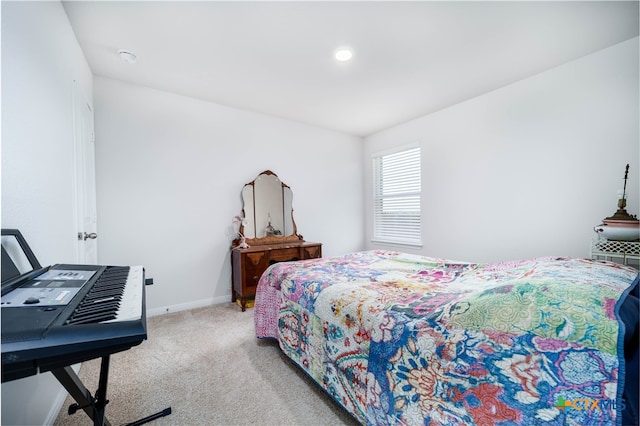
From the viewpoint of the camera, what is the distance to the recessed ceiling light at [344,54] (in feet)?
7.68

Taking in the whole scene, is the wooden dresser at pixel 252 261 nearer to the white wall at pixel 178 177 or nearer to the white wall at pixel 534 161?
the white wall at pixel 178 177

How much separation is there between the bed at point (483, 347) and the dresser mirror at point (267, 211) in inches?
81.7

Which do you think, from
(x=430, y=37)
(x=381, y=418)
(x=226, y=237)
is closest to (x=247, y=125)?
(x=226, y=237)

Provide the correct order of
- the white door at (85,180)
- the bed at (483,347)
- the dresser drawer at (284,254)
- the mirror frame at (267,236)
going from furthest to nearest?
the mirror frame at (267,236), the dresser drawer at (284,254), the white door at (85,180), the bed at (483,347)

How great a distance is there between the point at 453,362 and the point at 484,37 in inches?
95.9

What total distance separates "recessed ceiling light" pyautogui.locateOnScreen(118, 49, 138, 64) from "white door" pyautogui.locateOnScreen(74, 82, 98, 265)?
0.47m

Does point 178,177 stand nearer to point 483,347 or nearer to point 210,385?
point 210,385

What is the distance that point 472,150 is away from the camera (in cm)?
331

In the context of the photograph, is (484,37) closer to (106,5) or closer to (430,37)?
(430,37)

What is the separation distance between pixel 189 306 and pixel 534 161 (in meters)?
4.14

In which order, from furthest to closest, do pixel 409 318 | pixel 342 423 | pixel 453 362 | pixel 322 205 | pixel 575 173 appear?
pixel 322 205 < pixel 575 173 < pixel 342 423 < pixel 409 318 < pixel 453 362

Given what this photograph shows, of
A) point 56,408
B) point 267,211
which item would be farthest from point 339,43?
point 56,408

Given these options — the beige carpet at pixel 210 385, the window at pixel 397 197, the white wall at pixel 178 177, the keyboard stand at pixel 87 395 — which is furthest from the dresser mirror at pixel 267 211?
the keyboard stand at pixel 87 395

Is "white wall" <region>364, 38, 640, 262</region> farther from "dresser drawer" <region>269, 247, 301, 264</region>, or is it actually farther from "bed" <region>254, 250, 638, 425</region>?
"dresser drawer" <region>269, 247, 301, 264</region>
